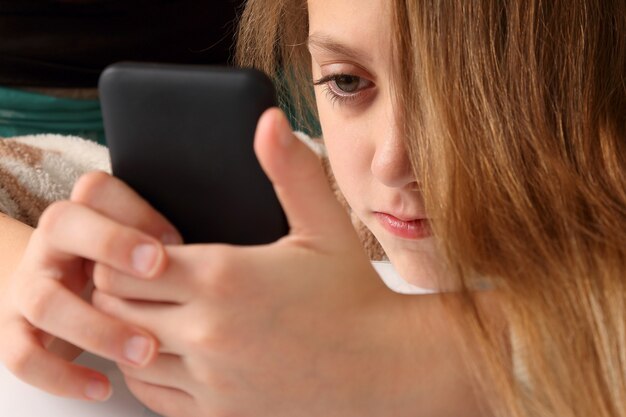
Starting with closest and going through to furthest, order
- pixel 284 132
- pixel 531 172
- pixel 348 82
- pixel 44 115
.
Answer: pixel 284 132 < pixel 531 172 < pixel 348 82 < pixel 44 115

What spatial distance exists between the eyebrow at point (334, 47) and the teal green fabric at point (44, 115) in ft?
1.54

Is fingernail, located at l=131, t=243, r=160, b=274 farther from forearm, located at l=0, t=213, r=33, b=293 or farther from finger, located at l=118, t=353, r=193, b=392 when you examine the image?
Result: forearm, located at l=0, t=213, r=33, b=293

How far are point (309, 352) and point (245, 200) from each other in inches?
2.9

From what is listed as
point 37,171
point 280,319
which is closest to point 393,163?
point 280,319

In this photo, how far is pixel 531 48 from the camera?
1.38 feet

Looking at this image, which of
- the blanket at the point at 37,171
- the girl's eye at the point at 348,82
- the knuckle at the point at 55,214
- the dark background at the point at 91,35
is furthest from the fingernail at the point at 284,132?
the dark background at the point at 91,35

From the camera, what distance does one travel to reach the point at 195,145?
13.2 inches

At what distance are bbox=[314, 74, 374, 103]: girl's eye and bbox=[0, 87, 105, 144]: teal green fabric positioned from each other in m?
0.46

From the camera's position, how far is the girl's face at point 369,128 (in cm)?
47

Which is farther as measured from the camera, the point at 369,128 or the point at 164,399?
the point at 369,128

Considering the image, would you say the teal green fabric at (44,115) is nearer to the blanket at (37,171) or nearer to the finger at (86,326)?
the blanket at (37,171)

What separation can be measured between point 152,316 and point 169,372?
3cm

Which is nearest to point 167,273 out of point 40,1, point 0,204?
point 0,204

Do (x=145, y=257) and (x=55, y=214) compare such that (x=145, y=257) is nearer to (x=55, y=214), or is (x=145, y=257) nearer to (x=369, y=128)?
(x=55, y=214)
